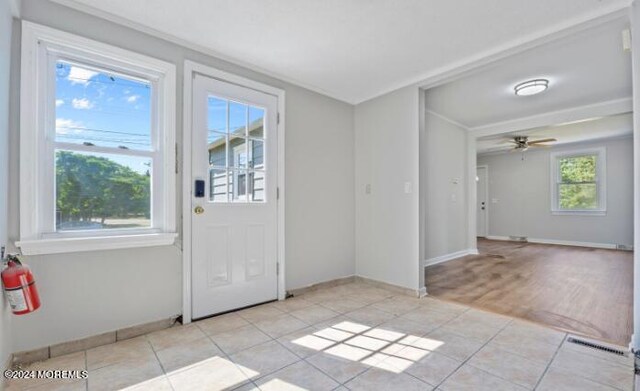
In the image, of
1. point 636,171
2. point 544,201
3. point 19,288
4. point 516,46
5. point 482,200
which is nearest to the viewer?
point 19,288

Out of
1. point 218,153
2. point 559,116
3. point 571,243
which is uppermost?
point 559,116

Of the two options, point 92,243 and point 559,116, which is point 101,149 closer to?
point 92,243

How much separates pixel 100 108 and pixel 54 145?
1.33ft

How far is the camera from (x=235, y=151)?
290 centimetres

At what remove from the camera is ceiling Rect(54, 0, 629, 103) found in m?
2.07

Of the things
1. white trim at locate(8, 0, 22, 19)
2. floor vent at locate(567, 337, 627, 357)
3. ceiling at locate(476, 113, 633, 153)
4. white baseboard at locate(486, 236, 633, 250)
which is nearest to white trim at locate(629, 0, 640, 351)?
floor vent at locate(567, 337, 627, 357)

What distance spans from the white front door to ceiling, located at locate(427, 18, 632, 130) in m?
2.32

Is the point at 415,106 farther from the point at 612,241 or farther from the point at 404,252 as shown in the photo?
the point at 612,241

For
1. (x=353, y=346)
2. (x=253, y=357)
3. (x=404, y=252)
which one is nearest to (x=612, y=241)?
(x=404, y=252)

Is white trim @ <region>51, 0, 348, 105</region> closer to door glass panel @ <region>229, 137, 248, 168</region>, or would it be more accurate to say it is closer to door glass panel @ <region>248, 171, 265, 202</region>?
door glass panel @ <region>229, 137, 248, 168</region>

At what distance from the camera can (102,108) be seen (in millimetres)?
2236

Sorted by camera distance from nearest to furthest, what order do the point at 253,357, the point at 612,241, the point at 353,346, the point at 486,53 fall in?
the point at 253,357, the point at 353,346, the point at 486,53, the point at 612,241

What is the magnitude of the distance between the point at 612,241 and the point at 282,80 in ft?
25.9

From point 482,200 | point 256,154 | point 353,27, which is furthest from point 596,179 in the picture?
point 256,154
